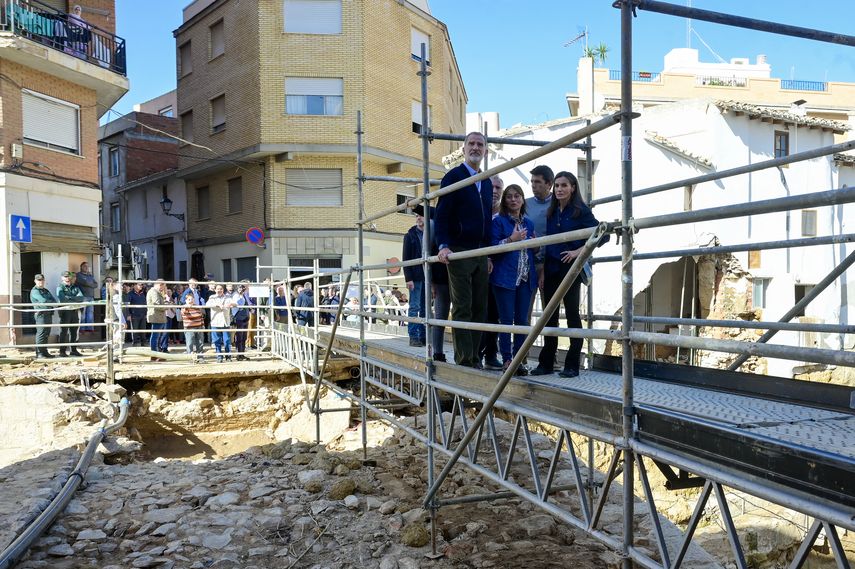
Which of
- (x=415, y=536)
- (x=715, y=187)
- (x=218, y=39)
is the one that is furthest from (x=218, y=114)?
(x=415, y=536)

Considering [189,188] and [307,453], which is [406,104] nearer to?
[189,188]

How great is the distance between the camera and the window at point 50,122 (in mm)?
15672

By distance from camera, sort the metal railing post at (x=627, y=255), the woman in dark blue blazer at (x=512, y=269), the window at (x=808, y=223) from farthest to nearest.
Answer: the window at (x=808, y=223)
the woman in dark blue blazer at (x=512, y=269)
the metal railing post at (x=627, y=255)

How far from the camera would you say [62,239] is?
16016 millimetres

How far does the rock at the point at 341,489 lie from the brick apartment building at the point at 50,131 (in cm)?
1067

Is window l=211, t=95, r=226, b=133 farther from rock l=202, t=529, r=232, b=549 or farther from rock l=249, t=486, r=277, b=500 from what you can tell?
rock l=202, t=529, r=232, b=549

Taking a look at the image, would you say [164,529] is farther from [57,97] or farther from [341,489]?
[57,97]

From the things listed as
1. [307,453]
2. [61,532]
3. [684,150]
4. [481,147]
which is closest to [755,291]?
[684,150]

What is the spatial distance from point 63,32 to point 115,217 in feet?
52.6

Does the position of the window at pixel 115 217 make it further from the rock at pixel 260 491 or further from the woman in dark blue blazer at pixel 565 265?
the woman in dark blue blazer at pixel 565 265

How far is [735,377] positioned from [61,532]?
17.3 feet

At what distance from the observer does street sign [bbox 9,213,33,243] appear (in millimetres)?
14594

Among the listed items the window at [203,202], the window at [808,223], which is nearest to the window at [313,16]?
the window at [203,202]

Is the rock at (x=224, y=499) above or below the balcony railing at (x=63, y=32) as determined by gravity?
below
